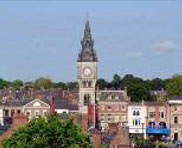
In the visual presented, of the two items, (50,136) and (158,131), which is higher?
(158,131)

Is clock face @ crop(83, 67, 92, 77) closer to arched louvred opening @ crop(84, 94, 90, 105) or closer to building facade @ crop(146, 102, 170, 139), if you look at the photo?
arched louvred opening @ crop(84, 94, 90, 105)

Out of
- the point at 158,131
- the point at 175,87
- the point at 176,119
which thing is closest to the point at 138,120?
the point at 158,131

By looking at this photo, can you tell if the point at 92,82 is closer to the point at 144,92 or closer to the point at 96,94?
the point at 96,94

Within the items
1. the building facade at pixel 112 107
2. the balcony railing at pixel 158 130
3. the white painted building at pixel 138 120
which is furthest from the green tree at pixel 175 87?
the balcony railing at pixel 158 130

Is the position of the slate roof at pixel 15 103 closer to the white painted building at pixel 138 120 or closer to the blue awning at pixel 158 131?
the white painted building at pixel 138 120

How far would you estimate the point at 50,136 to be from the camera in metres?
49.7

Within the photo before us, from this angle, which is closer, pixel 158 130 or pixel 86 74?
pixel 158 130

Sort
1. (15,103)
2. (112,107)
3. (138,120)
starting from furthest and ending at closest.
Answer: (15,103) < (112,107) < (138,120)

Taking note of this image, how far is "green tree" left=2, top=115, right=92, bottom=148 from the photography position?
4931 centimetres

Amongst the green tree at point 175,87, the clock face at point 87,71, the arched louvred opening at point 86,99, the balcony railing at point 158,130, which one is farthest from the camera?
the green tree at point 175,87

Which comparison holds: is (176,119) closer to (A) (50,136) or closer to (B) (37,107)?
(B) (37,107)

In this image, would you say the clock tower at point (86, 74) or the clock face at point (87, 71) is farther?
the clock face at point (87, 71)

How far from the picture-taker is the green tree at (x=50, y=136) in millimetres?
49312

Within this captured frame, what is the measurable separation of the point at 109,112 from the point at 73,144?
8267cm
